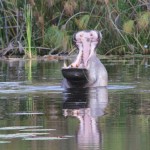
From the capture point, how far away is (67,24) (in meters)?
26.0

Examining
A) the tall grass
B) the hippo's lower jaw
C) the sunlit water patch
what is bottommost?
the sunlit water patch

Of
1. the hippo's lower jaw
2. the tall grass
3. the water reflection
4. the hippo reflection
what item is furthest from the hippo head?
the tall grass

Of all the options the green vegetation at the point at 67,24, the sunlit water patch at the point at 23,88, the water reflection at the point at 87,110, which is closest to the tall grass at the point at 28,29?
the green vegetation at the point at 67,24

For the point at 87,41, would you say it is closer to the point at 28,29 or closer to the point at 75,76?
the point at 75,76

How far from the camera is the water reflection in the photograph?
750 cm

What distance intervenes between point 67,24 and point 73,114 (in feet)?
53.9

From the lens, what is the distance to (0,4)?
26.2m

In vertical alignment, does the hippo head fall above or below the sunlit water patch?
above

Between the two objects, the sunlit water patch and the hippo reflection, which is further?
the hippo reflection

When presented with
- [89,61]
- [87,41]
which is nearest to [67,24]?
[87,41]

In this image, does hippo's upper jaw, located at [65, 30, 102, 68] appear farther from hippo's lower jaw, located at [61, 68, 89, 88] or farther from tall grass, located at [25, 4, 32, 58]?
tall grass, located at [25, 4, 32, 58]

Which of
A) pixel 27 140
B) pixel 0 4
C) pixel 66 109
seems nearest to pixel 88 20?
pixel 0 4

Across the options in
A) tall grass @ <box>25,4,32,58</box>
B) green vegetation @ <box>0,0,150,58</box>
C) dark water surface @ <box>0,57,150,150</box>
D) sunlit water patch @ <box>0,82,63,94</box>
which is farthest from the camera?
green vegetation @ <box>0,0,150,58</box>

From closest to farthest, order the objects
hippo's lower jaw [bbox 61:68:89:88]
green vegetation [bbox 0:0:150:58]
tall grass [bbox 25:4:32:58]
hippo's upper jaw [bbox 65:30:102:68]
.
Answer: hippo's lower jaw [bbox 61:68:89:88] → hippo's upper jaw [bbox 65:30:102:68] → tall grass [bbox 25:4:32:58] → green vegetation [bbox 0:0:150:58]
